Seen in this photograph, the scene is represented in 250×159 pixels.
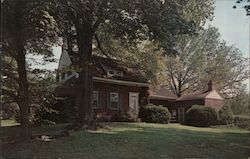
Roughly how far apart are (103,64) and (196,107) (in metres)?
8.54

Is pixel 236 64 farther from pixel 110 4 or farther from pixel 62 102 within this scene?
pixel 110 4

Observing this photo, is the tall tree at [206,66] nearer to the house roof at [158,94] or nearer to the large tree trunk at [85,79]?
the house roof at [158,94]

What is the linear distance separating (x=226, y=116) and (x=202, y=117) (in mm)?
3378

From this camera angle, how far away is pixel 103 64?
3155cm

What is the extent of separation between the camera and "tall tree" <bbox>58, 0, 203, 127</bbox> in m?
15.7

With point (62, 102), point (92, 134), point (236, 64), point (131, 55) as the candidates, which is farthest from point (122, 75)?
point (236, 64)

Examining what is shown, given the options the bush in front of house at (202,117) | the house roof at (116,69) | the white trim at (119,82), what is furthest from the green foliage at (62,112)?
the bush in front of house at (202,117)

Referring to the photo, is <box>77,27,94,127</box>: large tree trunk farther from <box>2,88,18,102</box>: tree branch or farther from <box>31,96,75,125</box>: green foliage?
<box>31,96,75,125</box>: green foliage

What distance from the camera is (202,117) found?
3111 centimetres

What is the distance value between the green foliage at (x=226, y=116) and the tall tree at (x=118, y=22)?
15.4m

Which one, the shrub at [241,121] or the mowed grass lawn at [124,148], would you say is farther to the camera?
the shrub at [241,121]

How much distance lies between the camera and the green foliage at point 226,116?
3311cm

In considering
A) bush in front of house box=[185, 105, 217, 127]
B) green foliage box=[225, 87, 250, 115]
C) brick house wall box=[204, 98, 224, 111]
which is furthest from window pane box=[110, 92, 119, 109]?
green foliage box=[225, 87, 250, 115]

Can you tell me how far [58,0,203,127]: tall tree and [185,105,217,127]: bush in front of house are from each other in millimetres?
12615
